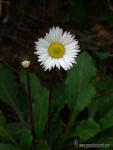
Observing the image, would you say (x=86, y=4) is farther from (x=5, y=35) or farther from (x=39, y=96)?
(x=39, y=96)

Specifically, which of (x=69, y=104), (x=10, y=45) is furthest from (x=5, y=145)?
(x=10, y=45)

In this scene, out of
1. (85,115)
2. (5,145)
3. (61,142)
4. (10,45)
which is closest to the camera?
(5,145)

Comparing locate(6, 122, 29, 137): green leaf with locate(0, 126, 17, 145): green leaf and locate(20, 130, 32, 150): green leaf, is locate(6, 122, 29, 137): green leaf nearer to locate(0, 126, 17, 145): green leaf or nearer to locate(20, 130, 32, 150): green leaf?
locate(0, 126, 17, 145): green leaf

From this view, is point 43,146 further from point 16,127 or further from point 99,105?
point 99,105

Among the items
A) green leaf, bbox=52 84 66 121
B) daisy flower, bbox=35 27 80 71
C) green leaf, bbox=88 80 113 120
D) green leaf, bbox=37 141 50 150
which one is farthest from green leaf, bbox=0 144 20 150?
green leaf, bbox=88 80 113 120

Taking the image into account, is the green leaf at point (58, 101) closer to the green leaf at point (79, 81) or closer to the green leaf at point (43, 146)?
the green leaf at point (79, 81)

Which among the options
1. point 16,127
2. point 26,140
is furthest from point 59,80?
point 26,140
